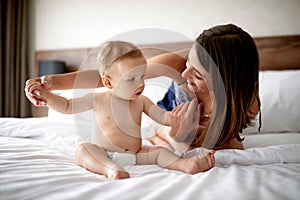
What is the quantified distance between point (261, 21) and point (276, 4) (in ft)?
0.46

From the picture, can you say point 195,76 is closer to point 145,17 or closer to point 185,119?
point 185,119

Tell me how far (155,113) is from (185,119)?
10 cm

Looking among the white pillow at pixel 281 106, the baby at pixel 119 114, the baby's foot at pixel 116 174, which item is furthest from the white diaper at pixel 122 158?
the white pillow at pixel 281 106

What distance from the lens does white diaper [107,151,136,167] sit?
0.93 metres

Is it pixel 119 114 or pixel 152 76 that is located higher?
pixel 152 76

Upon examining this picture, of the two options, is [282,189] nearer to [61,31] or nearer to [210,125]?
[210,125]

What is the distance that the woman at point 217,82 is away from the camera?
995 millimetres

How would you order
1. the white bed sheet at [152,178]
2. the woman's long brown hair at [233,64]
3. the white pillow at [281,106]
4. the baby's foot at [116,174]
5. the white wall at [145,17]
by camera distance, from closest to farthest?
the white bed sheet at [152,178], the baby's foot at [116,174], the woman's long brown hair at [233,64], the white pillow at [281,106], the white wall at [145,17]

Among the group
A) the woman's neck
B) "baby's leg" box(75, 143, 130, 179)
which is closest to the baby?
"baby's leg" box(75, 143, 130, 179)

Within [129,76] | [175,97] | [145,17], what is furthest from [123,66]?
[145,17]

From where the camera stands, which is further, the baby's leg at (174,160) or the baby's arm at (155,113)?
the baby's arm at (155,113)

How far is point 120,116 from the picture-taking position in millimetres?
972

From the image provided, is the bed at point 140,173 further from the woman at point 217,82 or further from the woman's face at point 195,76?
the woman's face at point 195,76

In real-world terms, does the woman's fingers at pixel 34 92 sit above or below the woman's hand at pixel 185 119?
above
